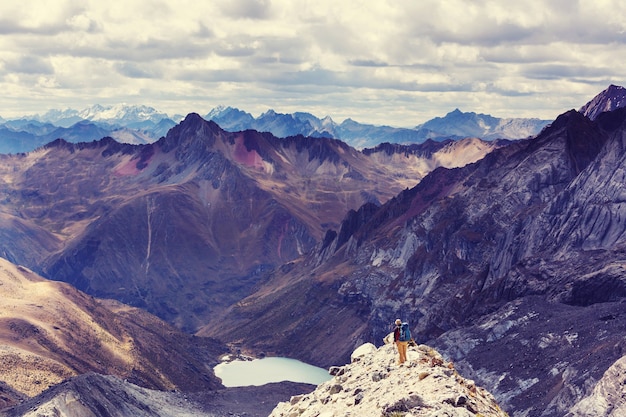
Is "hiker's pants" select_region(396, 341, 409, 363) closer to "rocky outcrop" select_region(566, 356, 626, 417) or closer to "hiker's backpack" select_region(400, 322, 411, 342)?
"hiker's backpack" select_region(400, 322, 411, 342)

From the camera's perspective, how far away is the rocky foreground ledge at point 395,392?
34.5 meters

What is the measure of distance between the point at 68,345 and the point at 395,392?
134 m

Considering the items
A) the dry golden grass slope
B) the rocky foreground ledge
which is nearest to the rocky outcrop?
the rocky foreground ledge

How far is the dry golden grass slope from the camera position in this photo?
139500 millimetres

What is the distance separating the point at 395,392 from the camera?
3862cm

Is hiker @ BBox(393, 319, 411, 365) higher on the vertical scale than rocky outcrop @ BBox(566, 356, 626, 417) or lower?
higher

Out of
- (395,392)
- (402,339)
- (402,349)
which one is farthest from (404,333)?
(395,392)

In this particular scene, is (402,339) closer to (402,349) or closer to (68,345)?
(402,349)

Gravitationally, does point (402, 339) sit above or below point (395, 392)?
above

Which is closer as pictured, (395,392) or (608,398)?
(395,392)

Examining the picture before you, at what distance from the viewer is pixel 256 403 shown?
5969 inches

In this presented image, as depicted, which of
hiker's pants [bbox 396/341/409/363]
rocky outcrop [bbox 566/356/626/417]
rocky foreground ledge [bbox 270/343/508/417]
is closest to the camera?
rocky foreground ledge [bbox 270/343/508/417]

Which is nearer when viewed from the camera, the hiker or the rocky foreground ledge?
the rocky foreground ledge

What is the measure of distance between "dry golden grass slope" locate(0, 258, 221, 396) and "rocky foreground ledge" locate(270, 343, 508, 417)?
93098 mm
